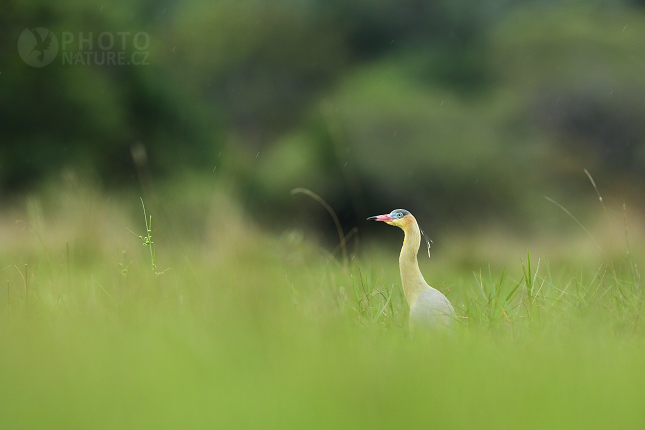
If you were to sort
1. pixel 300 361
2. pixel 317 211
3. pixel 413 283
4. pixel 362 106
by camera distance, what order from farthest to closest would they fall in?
pixel 362 106
pixel 317 211
pixel 413 283
pixel 300 361

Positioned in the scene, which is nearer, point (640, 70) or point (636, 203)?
point (636, 203)

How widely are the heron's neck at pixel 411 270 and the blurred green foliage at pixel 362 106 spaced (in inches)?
190

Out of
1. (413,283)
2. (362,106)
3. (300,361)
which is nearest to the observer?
(300,361)

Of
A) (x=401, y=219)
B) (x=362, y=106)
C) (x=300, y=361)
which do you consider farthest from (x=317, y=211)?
(x=300, y=361)

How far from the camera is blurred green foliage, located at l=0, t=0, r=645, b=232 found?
780 centimetres

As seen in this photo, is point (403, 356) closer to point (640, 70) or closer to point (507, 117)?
point (507, 117)

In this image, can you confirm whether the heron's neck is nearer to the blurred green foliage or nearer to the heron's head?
the heron's head

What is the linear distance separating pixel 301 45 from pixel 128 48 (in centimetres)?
361

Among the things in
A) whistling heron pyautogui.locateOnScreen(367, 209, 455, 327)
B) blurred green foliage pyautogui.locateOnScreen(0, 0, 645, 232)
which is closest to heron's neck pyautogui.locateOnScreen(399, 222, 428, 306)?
whistling heron pyautogui.locateOnScreen(367, 209, 455, 327)

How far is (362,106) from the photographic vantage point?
8.63 meters

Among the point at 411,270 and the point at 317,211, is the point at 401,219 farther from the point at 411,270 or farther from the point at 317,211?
the point at 317,211

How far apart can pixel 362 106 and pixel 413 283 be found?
6986mm

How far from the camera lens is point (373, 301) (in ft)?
6.38

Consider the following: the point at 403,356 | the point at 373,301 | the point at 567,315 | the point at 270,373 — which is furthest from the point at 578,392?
the point at 373,301
